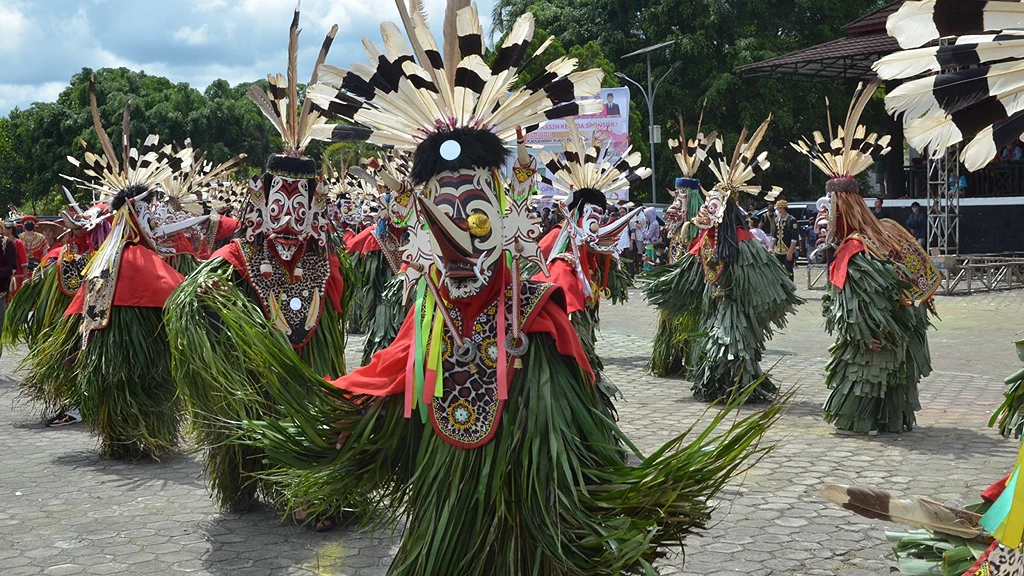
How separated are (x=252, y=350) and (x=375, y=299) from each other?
5.54m

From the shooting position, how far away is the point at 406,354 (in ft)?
13.1

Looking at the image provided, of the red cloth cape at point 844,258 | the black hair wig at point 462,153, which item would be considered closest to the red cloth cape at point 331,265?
the black hair wig at point 462,153

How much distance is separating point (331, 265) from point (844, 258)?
13.8 ft

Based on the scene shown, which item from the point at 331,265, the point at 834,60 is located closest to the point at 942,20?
the point at 331,265

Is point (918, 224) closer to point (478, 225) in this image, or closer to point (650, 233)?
point (650, 233)

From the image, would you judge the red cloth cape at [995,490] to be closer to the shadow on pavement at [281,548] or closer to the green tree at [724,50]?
the shadow on pavement at [281,548]

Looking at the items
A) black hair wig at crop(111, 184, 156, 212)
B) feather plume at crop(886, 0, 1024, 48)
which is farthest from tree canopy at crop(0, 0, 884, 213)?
feather plume at crop(886, 0, 1024, 48)

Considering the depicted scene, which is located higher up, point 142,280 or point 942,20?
point 942,20

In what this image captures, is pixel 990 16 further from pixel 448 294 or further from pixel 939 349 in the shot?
pixel 939 349

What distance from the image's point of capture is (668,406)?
970cm

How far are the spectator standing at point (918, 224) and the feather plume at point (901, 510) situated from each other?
20271 millimetres

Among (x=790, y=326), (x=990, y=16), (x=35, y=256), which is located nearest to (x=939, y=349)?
(x=790, y=326)

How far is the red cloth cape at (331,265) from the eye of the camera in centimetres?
581

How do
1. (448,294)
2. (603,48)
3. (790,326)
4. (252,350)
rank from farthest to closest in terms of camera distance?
(603,48) → (790,326) → (252,350) → (448,294)
